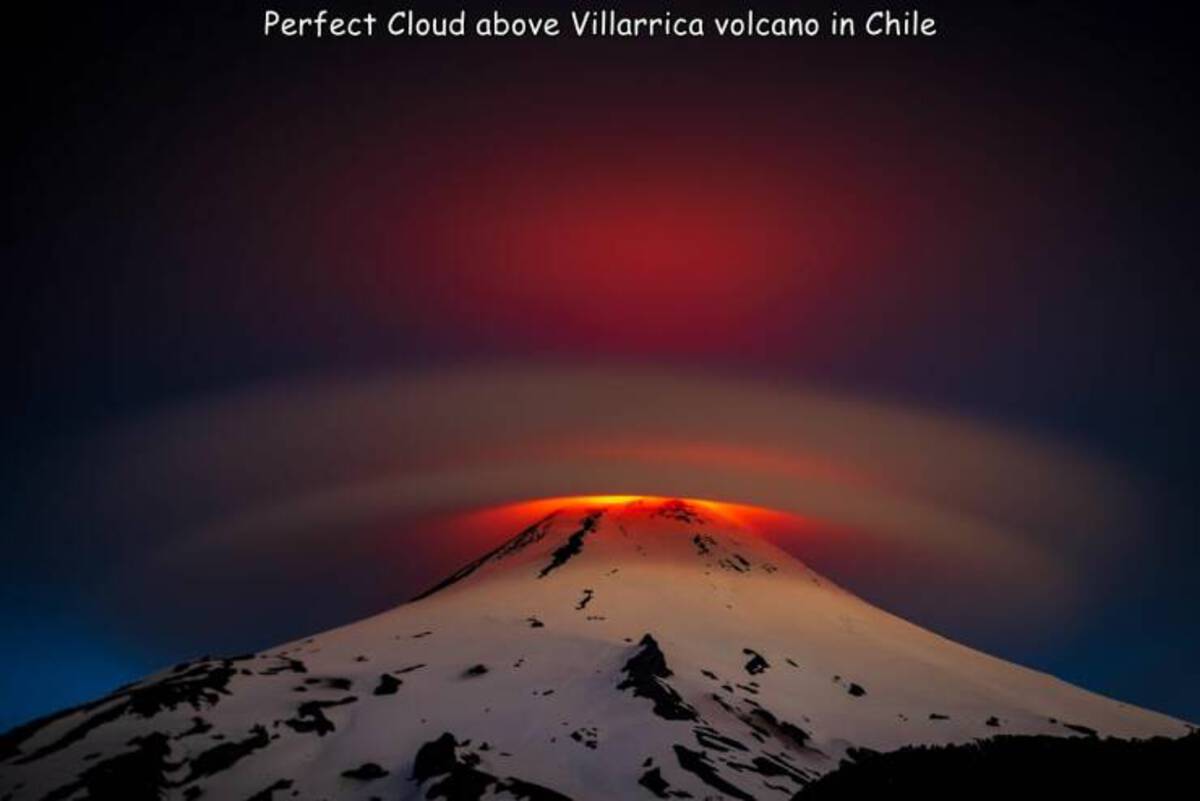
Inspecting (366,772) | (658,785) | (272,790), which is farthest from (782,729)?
(272,790)

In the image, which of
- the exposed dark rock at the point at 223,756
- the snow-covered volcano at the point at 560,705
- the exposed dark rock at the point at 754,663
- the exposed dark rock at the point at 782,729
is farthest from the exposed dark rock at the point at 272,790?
the exposed dark rock at the point at 754,663

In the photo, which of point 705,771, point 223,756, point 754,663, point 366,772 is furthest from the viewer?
point 754,663

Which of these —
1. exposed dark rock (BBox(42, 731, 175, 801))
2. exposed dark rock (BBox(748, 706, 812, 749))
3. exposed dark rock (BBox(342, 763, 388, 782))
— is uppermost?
exposed dark rock (BBox(42, 731, 175, 801))

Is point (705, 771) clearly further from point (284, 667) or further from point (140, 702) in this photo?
point (284, 667)

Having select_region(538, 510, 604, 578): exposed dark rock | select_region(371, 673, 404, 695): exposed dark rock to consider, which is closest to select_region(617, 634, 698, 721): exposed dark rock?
select_region(371, 673, 404, 695): exposed dark rock

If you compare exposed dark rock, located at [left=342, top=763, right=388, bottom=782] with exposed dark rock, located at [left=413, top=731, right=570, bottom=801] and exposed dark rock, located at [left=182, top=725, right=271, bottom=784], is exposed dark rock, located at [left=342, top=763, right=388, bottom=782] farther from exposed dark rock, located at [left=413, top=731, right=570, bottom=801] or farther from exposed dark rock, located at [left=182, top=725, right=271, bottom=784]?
exposed dark rock, located at [left=182, top=725, right=271, bottom=784]

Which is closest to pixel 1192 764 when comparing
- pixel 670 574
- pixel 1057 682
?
pixel 1057 682

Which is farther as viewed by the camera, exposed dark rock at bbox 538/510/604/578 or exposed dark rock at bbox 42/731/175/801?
exposed dark rock at bbox 538/510/604/578

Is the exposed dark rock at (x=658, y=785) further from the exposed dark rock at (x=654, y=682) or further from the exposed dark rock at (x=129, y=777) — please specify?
the exposed dark rock at (x=129, y=777)
